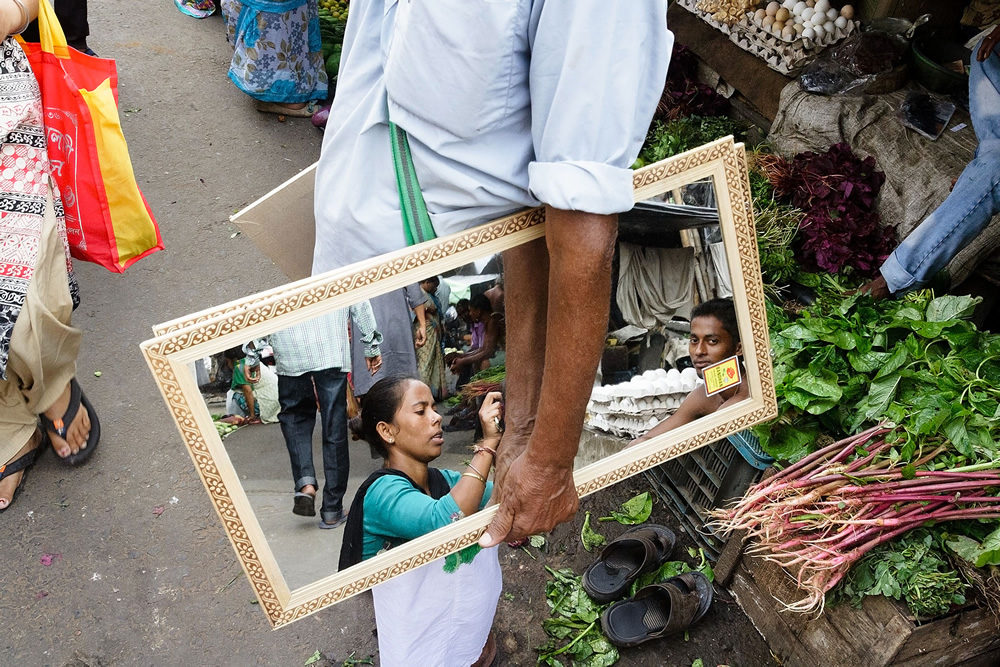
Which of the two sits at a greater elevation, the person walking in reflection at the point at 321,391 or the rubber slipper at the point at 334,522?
the person walking in reflection at the point at 321,391

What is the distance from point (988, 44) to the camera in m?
3.11

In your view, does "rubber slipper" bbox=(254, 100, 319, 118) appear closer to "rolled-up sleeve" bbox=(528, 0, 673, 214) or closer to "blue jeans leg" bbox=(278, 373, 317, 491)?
"blue jeans leg" bbox=(278, 373, 317, 491)

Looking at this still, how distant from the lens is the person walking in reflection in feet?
4.60

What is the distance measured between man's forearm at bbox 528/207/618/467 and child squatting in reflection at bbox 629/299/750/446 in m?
0.38

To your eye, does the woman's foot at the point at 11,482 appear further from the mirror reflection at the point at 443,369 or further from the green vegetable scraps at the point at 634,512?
the green vegetable scraps at the point at 634,512

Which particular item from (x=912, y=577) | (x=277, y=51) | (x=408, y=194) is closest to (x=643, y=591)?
(x=912, y=577)

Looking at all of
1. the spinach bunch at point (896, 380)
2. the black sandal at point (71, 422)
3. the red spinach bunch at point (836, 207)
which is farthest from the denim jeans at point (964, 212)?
the black sandal at point (71, 422)

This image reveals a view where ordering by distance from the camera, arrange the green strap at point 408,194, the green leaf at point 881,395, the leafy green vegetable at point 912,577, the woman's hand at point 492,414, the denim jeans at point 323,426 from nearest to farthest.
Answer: the green strap at point 408,194 → the denim jeans at point 323,426 → the woman's hand at point 492,414 → the leafy green vegetable at point 912,577 → the green leaf at point 881,395

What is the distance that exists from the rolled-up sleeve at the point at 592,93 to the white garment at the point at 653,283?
36 centimetres

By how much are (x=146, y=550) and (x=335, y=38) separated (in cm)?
417

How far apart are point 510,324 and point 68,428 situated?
2511 millimetres

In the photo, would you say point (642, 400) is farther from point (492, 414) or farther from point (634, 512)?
point (634, 512)

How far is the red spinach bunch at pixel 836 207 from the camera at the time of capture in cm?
338

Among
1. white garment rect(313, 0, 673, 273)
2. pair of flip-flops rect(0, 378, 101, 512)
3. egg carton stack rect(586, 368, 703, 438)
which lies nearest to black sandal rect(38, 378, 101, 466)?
pair of flip-flops rect(0, 378, 101, 512)
